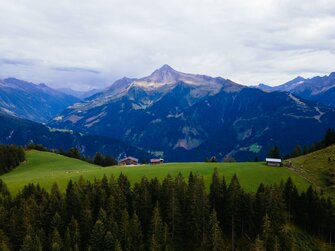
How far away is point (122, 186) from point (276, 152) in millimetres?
92396

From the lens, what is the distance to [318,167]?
124 meters

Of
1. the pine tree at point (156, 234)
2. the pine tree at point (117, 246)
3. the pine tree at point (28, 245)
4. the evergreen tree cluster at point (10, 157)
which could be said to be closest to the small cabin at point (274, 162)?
the pine tree at point (156, 234)

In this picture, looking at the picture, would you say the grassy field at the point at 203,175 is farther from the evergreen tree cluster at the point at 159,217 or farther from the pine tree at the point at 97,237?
the pine tree at the point at 97,237

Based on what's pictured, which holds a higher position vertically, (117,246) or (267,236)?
(267,236)

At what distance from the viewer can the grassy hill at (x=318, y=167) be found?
11226 centimetres

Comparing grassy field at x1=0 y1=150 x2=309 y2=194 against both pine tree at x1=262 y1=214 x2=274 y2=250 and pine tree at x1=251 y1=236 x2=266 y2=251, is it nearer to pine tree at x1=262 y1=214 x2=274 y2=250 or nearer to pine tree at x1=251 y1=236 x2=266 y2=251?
pine tree at x1=262 y1=214 x2=274 y2=250

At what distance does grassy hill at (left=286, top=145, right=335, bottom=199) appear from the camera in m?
112

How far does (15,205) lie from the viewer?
293 feet

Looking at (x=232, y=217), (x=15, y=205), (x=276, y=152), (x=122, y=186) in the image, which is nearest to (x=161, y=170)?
(x=122, y=186)

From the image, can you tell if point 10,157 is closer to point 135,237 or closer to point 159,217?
point 135,237

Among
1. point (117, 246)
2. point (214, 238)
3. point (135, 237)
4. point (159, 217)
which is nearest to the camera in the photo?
point (117, 246)

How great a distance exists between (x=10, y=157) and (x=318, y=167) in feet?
431

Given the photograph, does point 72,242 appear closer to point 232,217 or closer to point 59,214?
point 59,214

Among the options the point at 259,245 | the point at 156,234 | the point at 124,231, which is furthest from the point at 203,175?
the point at 124,231
